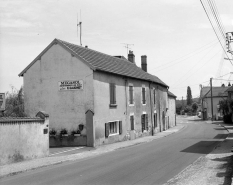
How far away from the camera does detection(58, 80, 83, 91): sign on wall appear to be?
2259cm

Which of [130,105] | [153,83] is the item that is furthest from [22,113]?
[153,83]

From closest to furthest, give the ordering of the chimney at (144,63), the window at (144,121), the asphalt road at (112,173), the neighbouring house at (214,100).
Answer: the asphalt road at (112,173) → the window at (144,121) → the chimney at (144,63) → the neighbouring house at (214,100)

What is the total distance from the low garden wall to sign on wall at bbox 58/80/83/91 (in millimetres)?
5584

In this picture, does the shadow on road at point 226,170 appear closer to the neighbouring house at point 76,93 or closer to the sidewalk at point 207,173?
A: the sidewalk at point 207,173

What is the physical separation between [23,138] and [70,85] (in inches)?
310

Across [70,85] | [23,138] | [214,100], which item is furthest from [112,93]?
[214,100]

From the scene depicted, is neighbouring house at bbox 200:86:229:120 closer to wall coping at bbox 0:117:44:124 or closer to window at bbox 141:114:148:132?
window at bbox 141:114:148:132

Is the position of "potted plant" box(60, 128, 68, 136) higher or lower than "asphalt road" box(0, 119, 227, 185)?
higher

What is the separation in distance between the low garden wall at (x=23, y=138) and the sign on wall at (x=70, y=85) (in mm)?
5584

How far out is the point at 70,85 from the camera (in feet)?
75.0

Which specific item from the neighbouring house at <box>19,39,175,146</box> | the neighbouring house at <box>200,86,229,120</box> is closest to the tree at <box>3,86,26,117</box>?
the neighbouring house at <box>19,39,175,146</box>

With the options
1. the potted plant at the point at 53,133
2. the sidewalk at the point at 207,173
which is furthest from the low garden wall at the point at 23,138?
Result: the sidewalk at the point at 207,173

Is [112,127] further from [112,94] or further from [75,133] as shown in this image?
[75,133]

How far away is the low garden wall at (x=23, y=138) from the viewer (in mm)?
14547
